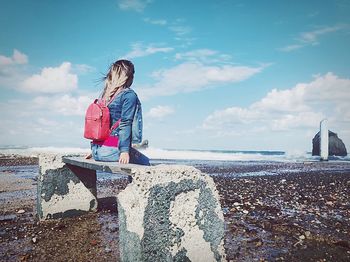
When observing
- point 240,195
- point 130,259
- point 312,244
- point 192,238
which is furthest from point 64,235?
point 240,195

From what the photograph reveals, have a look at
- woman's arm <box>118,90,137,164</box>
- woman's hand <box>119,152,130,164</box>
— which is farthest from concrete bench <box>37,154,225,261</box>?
woman's arm <box>118,90,137,164</box>

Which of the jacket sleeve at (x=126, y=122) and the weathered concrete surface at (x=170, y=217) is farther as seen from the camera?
the jacket sleeve at (x=126, y=122)

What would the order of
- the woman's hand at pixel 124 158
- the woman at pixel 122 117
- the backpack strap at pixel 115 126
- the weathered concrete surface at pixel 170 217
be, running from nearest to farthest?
1. the weathered concrete surface at pixel 170 217
2. the woman's hand at pixel 124 158
3. the woman at pixel 122 117
4. the backpack strap at pixel 115 126

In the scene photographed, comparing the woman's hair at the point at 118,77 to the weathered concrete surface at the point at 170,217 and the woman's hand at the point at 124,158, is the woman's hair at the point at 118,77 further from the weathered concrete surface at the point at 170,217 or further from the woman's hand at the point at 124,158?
the weathered concrete surface at the point at 170,217

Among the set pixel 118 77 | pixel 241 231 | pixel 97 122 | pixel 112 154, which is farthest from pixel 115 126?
pixel 241 231

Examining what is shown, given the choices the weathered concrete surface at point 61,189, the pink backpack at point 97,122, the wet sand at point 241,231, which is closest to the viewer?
the wet sand at point 241,231

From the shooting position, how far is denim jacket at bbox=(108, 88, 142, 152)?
3836mm

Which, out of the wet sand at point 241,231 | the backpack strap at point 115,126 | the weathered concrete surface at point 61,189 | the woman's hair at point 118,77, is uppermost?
the woman's hair at point 118,77

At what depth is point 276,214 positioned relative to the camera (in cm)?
554

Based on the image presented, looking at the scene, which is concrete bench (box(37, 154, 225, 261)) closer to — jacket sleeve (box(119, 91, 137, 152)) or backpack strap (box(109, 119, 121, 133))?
jacket sleeve (box(119, 91, 137, 152))

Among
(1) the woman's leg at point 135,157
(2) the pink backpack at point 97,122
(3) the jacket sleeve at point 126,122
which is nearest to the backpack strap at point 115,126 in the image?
(2) the pink backpack at point 97,122

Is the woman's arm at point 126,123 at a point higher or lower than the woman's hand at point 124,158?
higher

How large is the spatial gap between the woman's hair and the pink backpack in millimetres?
205

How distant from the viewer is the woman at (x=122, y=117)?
3844mm
